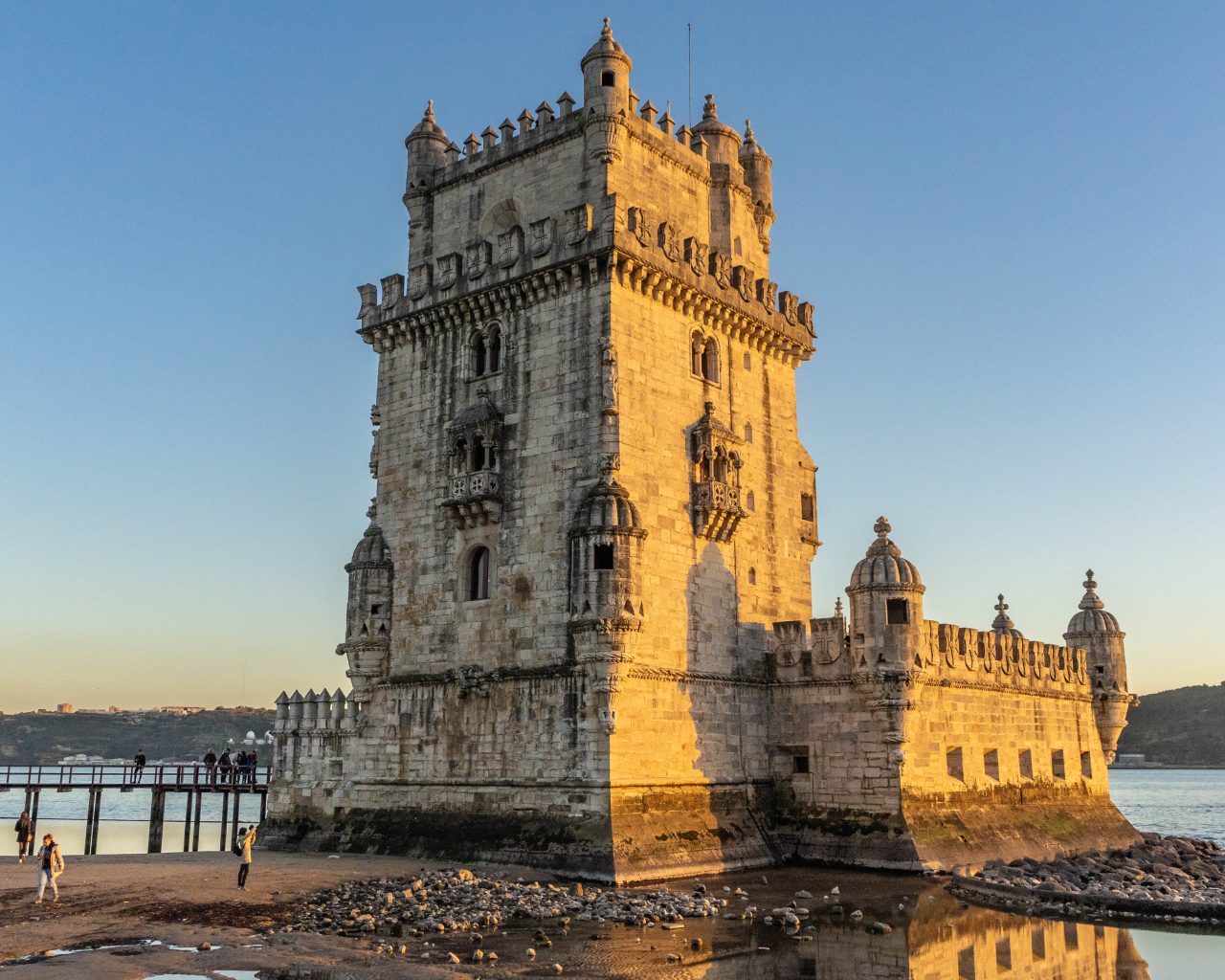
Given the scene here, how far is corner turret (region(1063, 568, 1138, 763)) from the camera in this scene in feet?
142

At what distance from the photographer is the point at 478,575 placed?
32.9 m

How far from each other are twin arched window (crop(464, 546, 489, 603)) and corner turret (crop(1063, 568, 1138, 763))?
24264 millimetres

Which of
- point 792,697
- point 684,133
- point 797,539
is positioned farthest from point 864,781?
point 684,133

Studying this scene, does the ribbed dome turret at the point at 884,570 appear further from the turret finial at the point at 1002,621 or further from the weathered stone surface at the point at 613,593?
the turret finial at the point at 1002,621

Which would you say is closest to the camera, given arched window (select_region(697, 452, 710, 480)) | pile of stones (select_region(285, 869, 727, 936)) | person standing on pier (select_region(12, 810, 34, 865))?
pile of stones (select_region(285, 869, 727, 936))

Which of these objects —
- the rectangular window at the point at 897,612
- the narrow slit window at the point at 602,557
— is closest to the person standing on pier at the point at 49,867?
the narrow slit window at the point at 602,557

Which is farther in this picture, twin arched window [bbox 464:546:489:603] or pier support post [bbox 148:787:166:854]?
pier support post [bbox 148:787:166:854]

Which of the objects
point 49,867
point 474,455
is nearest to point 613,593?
point 474,455

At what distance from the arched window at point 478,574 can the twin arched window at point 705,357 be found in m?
8.26

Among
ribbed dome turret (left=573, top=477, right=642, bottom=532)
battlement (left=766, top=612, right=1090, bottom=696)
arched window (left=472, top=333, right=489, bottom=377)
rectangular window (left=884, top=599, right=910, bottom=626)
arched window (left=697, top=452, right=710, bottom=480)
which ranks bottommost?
battlement (left=766, top=612, right=1090, bottom=696)

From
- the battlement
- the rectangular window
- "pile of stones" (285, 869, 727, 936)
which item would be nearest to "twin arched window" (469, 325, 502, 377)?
the battlement

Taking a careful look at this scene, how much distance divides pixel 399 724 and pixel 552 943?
1319 centimetres

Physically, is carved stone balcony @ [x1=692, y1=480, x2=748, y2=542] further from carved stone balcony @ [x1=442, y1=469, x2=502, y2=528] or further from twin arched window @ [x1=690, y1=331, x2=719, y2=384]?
carved stone balcony @ [x1=442, y1=469, x2=502, y2=528]

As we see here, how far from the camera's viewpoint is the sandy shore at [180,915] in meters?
18.9
